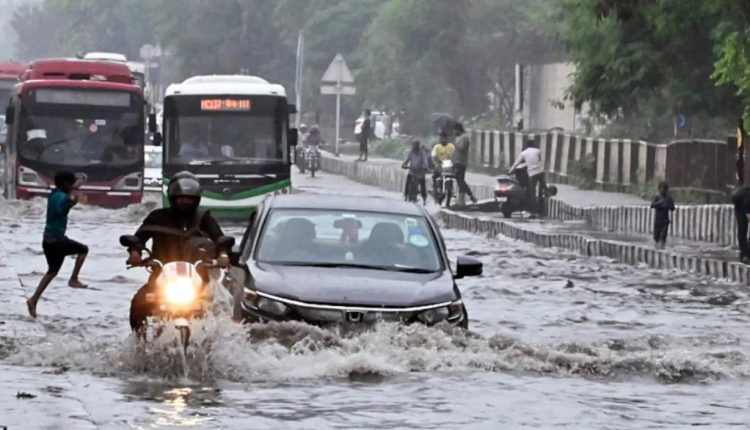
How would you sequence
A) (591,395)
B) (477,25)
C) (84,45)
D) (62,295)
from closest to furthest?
(591,395) < (62,295) < (477,25) < (84,45)

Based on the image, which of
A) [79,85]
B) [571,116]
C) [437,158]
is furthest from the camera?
[571,116]

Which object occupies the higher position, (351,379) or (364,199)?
(364,199)

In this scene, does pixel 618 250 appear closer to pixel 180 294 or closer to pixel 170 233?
pixel 170 233

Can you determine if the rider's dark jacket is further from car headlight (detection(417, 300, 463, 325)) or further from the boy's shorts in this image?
the boy's shorts

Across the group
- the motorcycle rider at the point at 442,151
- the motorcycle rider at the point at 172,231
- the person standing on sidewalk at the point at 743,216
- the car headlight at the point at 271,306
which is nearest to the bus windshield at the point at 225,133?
the motorcycle rider at the point at 442,151

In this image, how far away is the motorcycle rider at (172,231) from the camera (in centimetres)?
1405

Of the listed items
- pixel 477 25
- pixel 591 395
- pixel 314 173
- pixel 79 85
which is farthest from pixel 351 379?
pixel 477 25

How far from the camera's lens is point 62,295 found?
22266 mm

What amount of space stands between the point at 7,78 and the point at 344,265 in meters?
49.7

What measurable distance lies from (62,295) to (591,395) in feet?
31.5

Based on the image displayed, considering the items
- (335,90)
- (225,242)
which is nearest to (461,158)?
(335,90)

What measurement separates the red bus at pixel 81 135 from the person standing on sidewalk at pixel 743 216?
568 inches

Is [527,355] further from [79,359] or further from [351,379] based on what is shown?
[79,359]

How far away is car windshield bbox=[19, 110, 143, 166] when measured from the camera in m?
38.9
